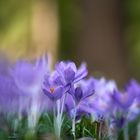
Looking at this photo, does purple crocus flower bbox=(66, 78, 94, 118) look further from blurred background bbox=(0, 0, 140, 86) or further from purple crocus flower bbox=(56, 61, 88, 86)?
blurred background bbox=(0, 0, 140, 86)

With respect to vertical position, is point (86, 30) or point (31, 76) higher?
point (86, 30)

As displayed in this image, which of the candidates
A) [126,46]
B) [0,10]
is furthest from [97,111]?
[0,10]

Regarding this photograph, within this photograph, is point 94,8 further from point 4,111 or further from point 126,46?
point 4,111

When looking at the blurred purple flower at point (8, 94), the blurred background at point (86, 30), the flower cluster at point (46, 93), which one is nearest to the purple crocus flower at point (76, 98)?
the flower cluster at point (46, 93)

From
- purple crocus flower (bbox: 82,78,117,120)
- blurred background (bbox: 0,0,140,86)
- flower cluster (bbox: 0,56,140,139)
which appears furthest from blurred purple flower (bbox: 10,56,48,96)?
blurred background (bbox: 0,0,140,86)

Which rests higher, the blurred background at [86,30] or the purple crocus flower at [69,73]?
the blurred background at [86,30]

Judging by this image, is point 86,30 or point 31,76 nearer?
point 31,76

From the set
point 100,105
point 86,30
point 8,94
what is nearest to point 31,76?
point 8,94

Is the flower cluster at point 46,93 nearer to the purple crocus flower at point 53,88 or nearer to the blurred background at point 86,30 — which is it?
the purple crocus flower at point 53,88

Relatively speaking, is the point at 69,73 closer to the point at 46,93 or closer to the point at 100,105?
the point at 46,93
